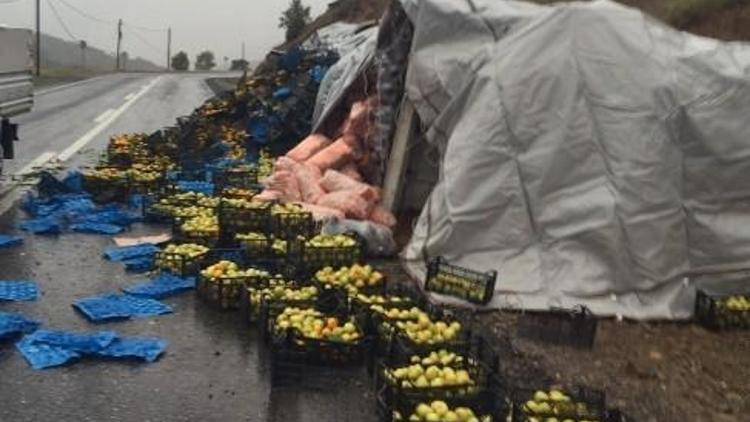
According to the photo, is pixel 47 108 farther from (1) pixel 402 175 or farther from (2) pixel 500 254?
(2) pixel 500 254

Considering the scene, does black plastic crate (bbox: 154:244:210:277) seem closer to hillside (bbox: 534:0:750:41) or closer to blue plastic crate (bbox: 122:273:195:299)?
blue plastic crate (bbox: 122:273:195:299)

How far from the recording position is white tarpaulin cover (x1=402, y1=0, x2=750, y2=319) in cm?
887

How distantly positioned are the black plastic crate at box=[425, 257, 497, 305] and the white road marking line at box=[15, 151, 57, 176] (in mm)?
9713

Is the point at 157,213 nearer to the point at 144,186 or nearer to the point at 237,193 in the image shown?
the point at 237,193

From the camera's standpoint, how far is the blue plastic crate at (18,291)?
8.34 meters

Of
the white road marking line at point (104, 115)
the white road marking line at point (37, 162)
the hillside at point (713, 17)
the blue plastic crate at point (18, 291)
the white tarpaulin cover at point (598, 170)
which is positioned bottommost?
the white road marking line at point (37, 162)

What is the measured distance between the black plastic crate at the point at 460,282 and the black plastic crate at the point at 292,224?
92.5 inches

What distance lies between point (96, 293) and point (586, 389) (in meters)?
5.19

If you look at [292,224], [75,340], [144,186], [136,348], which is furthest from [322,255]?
[144,186]

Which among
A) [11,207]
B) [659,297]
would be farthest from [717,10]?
[11,207]

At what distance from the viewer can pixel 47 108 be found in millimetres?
29359

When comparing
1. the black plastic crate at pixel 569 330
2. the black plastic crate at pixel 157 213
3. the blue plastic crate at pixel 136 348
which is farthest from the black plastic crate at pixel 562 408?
the black plastic crate at pixel 157 213

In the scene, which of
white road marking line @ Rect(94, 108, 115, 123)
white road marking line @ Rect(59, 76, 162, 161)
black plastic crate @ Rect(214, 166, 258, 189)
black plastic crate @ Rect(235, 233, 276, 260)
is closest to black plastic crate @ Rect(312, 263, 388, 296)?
black plastic crate @ Rect(235, 233, 276, 260)

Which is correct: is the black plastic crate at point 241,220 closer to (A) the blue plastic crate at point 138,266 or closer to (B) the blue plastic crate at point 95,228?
(A) the blue plastic crate at point 138,266
